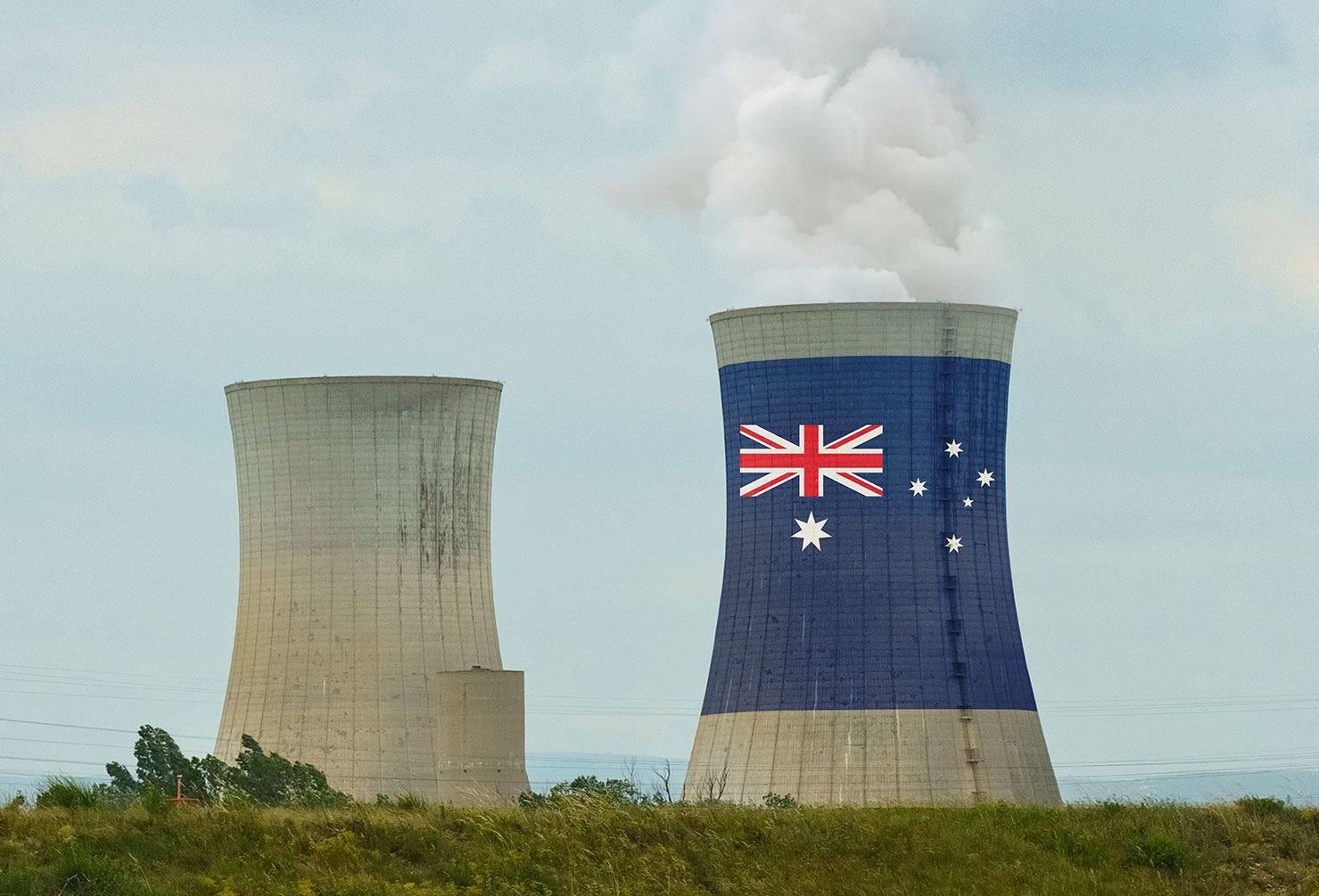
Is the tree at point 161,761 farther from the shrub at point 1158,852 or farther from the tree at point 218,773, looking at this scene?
the shrub at point 1158,852

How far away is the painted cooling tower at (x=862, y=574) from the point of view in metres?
30.2

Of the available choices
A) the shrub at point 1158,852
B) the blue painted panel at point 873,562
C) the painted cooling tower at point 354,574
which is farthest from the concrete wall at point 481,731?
the shrub at point 1158,852

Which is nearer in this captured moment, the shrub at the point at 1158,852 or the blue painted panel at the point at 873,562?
the shrub at the point at 1158,852

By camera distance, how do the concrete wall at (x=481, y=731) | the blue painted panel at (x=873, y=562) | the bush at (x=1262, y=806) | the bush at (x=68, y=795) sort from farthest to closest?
1. the concrete wall at (x=481, y=731)
2. the blue painted panel at (x=873, y=562)
3. the bush at (x=1262, y=806)
4. the bush at (x=68, y=795)

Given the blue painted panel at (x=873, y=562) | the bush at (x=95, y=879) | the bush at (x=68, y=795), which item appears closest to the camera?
the bush at (x=95, y=879)

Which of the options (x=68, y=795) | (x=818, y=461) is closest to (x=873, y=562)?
(x=818, y=461)

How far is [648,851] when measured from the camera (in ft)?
46.3

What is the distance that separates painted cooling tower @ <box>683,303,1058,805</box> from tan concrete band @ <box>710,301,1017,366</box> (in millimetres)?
26

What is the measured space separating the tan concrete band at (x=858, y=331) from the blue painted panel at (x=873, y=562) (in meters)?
0.17

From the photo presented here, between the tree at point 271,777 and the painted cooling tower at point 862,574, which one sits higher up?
the painted cooling tower at point 862,574

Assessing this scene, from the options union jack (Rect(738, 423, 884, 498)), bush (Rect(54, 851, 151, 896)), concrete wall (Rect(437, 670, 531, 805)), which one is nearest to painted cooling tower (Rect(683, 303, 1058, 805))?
union jack (Rect(738, 423, 884, 498))

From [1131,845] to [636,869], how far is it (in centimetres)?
352

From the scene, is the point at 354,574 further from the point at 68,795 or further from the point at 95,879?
the point at 95,879

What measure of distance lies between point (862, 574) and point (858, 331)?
11.5ft
